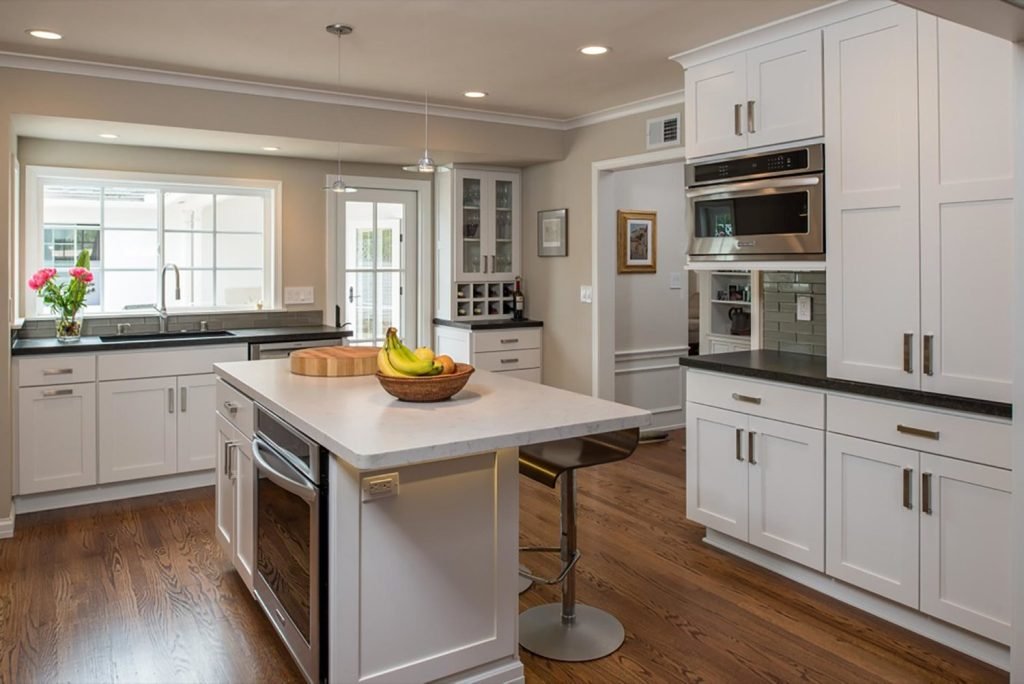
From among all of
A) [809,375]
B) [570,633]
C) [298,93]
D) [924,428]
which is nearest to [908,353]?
[924,428]

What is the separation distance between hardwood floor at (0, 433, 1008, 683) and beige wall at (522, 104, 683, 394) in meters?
1.75

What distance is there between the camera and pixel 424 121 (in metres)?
4.95

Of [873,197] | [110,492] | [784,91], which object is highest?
[784,91]

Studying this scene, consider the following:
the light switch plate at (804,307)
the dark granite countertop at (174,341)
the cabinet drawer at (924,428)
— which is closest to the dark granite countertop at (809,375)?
the cabinet drawer at (924,428)

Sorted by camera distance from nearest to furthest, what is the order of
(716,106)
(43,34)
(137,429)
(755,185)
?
(755,185) → (43,34) → (716,106) → (137,429)

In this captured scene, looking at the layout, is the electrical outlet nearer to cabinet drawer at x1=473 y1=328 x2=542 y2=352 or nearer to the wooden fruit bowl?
the wooden fruit bowl

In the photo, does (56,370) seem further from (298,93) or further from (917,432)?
(917,432)

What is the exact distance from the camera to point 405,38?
11.6 ft

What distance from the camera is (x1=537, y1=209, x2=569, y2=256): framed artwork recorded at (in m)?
5.54

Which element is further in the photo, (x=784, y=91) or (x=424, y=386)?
(x=784, y=91)

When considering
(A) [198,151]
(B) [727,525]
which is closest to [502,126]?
(A) [198,151]

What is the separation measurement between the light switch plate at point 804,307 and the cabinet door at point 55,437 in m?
3.77

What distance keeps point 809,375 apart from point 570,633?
1381 mm

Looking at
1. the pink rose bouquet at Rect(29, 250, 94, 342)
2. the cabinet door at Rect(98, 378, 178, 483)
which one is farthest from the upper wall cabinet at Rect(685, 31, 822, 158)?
the pink rose bouquet at Rect(29, 250, 94, 342)
